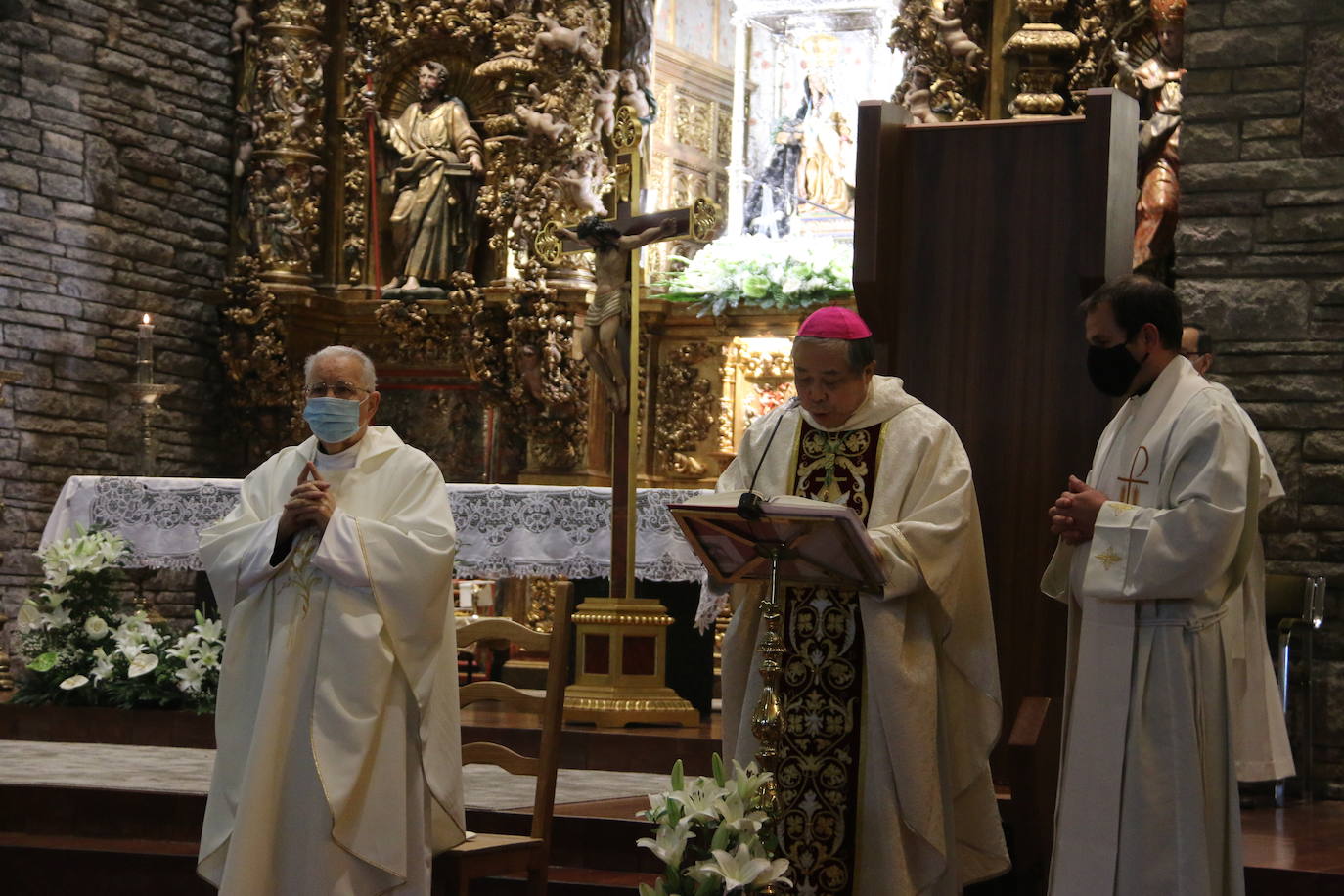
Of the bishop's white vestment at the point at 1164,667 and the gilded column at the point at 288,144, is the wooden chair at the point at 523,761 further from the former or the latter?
the gilded column at the point at 288,144

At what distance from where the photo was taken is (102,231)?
10.8m

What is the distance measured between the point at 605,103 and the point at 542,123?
0.44m

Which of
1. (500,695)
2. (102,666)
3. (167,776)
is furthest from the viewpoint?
(102,666)

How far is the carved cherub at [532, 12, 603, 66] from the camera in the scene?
1069 cm

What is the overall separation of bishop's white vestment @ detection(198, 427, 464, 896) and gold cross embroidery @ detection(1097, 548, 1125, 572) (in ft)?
4.87

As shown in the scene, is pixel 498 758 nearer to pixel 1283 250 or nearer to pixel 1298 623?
pixel 1298 623

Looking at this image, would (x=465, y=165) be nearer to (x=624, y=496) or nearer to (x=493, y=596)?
(x=493, y=596)

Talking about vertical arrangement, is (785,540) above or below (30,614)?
above

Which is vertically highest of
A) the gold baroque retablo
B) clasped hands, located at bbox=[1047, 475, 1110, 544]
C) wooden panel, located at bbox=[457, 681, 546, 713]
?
the gold baroque retablo

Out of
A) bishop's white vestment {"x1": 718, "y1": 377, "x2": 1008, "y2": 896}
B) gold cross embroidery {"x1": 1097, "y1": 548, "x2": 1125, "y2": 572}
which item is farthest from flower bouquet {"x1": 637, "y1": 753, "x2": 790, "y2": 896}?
gold cross embroidery {"x1": 1097, "y1": 548, "x2": 1125, "y2": 572}

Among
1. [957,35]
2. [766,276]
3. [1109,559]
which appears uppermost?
[957,35]

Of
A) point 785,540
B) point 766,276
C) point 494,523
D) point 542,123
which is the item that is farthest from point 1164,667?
point 542,123

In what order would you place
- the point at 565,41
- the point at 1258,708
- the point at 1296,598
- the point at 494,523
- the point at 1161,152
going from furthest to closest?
the point at 565,41 → the point at 1161,152 → the point at 494,523 → the point at 1296,598 → the point at 1258,708

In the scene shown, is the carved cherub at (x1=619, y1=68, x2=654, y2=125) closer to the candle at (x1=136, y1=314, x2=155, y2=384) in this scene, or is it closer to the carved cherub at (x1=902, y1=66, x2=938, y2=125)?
the carved cherub at (x1=902, y1=66, x2=938, y2=125)
